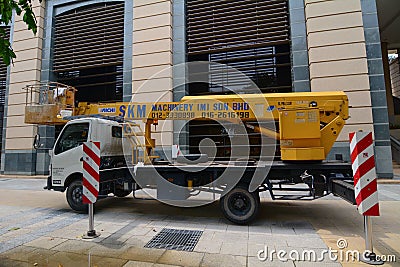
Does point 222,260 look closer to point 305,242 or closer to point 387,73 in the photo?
point 305,242

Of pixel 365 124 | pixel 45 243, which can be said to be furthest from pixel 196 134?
pixel 45 243

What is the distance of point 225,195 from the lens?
16.9ft

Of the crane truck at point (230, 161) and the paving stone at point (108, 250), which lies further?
the crane truck at point (230, 161)

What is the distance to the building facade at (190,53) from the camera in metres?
10.0

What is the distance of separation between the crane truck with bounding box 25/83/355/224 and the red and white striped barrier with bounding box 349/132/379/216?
20.5 inches

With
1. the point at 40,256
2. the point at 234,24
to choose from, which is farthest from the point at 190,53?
the point at 40,256

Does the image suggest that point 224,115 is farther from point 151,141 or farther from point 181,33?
point 181,33

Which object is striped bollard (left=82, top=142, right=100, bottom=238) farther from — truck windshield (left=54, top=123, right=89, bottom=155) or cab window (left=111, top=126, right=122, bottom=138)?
cab window (left=111, top=126, right=122, bottom=138)

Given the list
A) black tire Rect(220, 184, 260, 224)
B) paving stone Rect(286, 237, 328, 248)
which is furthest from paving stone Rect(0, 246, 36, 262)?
paving stone Rect(286, 237, 328, 248)

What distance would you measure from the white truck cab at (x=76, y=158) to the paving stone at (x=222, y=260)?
3093 mm

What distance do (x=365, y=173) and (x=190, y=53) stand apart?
9.91 meters

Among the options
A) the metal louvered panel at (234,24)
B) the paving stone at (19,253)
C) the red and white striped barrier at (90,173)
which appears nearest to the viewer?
the paving stone at (19,253)

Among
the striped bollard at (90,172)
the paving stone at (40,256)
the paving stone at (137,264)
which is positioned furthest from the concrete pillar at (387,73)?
the paving stone at (40,256)

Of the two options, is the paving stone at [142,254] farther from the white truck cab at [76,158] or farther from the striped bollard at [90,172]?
the white truck cab at [76,158]
